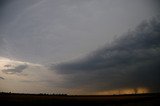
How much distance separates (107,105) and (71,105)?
10.7 meters

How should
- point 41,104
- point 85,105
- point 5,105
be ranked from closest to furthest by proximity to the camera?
point 5,105, point 41,104, point 85,105

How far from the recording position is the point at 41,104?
70438 millimetres

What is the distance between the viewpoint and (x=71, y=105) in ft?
241

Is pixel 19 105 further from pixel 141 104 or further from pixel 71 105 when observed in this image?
pixel 141 104

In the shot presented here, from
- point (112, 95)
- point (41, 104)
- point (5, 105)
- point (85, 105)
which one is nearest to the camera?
point (5, 105)

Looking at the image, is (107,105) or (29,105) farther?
(107,105)

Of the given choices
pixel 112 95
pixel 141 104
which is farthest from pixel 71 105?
pixel 112 95

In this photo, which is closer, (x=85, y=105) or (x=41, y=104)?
(x=41, y=104)

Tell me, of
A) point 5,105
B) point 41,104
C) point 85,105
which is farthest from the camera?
point 85,105

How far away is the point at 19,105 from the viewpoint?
218 ft

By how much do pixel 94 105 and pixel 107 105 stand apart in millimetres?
3975

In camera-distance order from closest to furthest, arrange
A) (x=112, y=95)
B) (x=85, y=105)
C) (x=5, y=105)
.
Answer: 1. (x=5, y=105)
2. (x=85, y=105)
3. (x=112, y=95)

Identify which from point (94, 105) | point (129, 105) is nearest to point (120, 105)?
point (129, 105)

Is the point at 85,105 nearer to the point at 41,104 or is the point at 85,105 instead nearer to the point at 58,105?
the point at 58,105
